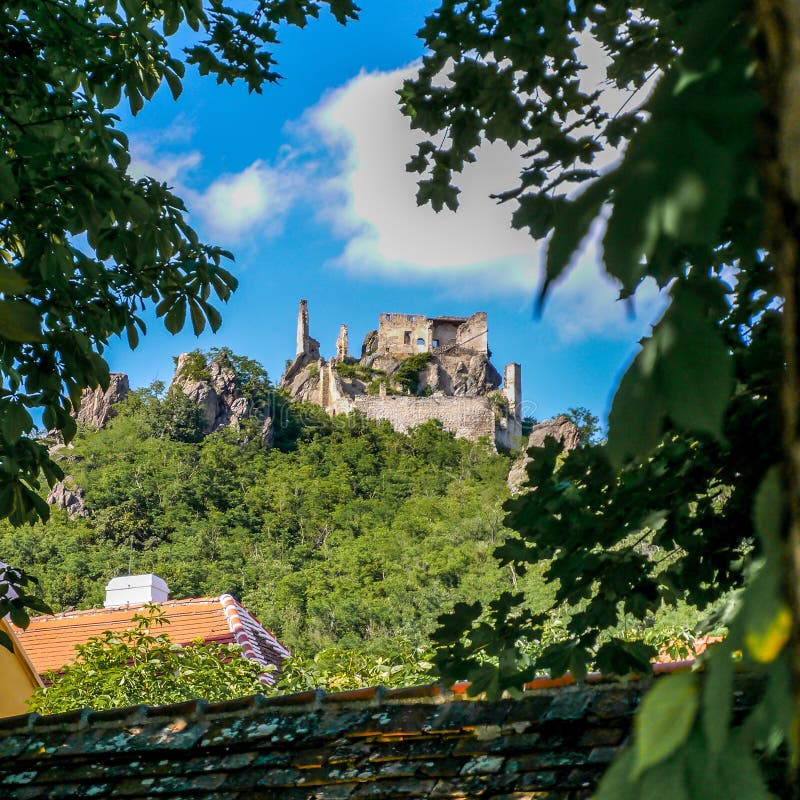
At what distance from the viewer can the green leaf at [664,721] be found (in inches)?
21.9

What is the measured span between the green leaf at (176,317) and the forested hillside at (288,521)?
21.9 meters

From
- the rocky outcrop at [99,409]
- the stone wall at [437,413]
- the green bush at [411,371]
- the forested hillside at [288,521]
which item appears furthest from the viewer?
the green bush at [411,371]

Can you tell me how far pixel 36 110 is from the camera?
13.4ft

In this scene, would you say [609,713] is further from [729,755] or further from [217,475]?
[217,475]

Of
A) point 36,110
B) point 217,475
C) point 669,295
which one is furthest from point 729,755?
point 217,475

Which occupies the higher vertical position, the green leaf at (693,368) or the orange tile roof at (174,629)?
the orange tile roof at (174,629)

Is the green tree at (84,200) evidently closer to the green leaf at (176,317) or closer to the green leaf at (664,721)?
the green leaf at (176,317)

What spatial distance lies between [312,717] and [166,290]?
1735 mm

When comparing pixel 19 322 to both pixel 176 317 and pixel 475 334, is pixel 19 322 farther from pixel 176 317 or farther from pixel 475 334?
pixel 475 334

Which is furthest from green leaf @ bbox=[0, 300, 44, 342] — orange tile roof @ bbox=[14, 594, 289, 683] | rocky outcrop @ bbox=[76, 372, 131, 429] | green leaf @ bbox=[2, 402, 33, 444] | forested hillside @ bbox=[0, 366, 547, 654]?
rocky outcrop @ bbox=[76, 372, 131, 429]

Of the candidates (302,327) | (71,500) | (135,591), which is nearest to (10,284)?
(135,591)

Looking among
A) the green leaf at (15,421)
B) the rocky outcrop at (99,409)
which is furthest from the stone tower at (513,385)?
the green leaf at (15,421)

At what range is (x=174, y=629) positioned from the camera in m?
13.0

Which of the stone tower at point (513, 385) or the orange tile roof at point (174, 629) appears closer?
the orange tile roof at point (174, 629)
